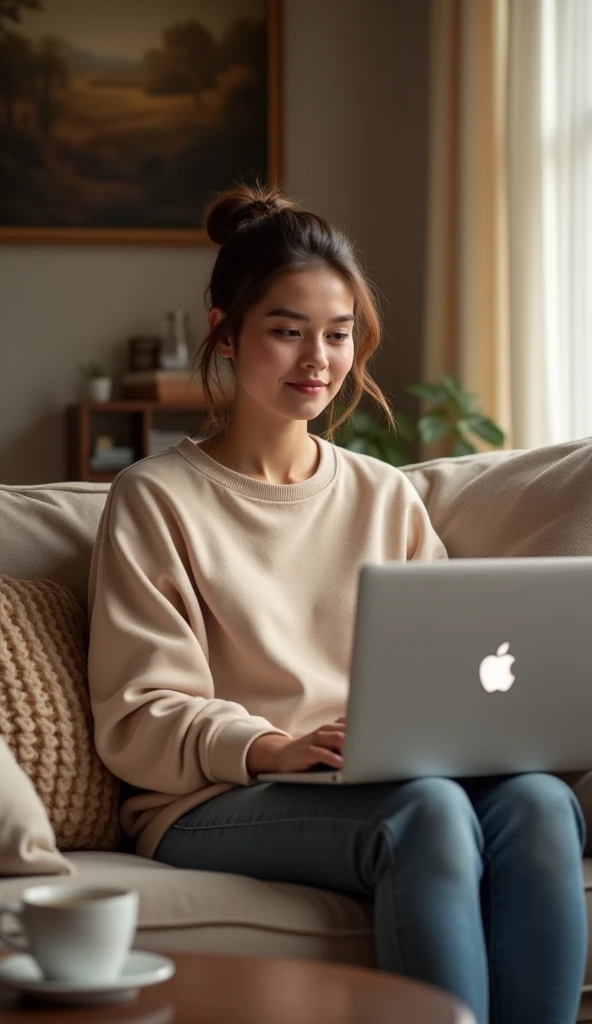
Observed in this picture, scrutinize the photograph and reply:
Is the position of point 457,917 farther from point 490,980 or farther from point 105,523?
point 105,523

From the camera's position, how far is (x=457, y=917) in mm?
1354

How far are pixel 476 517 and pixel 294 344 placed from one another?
1.25 feet

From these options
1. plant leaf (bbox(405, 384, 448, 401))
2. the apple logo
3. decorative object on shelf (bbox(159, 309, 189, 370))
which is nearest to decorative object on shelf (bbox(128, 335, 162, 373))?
decorative object on shelf (bbox(159, 309, 189, 370))

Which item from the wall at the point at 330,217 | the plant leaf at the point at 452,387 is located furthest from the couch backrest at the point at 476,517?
the wall at the point at 330,217

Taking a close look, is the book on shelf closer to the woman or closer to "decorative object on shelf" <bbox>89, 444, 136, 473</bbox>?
"decorative object on shelf" <bbox>89, 444, 136, 473</bbox>

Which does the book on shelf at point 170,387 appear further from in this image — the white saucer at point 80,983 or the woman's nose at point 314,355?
the white saucer at point 80,983

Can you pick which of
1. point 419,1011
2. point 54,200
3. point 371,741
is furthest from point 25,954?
point 54,200

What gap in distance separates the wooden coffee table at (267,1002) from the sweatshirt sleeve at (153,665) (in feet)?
1.78

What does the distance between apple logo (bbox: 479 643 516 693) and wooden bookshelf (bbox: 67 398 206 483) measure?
10.2 feet

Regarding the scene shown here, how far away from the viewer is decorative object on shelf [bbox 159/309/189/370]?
479 centimetres

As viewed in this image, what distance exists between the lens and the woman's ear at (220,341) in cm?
197

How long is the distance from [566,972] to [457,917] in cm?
15

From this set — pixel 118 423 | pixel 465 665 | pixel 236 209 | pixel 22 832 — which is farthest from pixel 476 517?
pixel 118 423

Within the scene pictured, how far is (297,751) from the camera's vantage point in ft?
5.06
